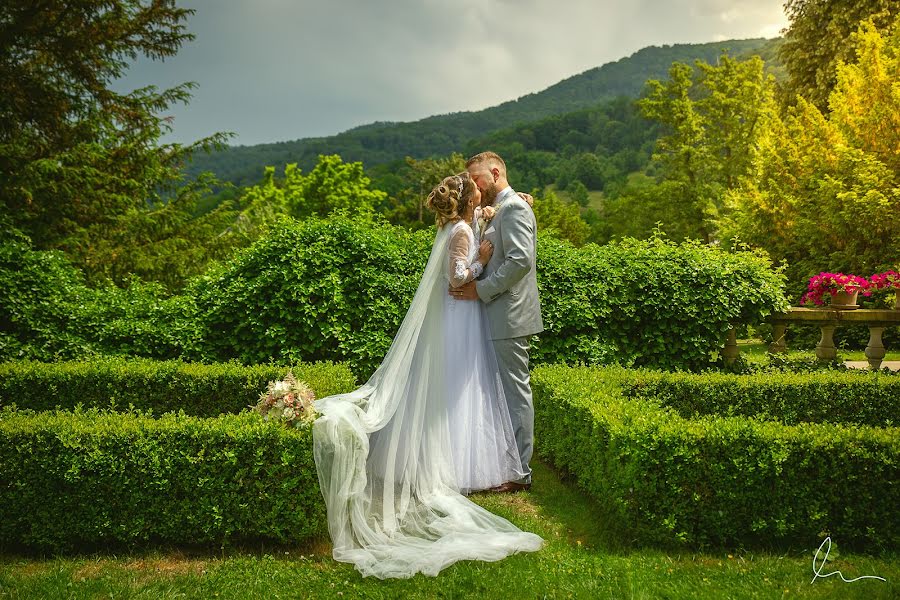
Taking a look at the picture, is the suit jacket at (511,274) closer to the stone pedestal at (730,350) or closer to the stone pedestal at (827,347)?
the stone pedestal at (730,350)

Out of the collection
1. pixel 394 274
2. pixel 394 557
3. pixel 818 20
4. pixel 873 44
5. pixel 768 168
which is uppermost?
pixel 818 20

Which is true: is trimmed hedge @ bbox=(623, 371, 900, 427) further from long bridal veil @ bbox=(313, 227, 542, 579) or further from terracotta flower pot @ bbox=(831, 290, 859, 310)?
terracotta flower pot @ bbox=(831, 290, 859, 310)

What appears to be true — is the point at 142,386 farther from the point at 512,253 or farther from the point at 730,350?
the point at 730,350

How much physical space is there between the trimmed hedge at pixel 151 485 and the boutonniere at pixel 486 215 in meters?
2.34

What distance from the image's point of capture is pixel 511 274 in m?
4.94

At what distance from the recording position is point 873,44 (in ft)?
53.7

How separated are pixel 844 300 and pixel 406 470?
776cm

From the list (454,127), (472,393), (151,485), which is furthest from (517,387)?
(454,127)

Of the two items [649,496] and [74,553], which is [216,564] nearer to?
[74,553]

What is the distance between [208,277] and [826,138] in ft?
54.7

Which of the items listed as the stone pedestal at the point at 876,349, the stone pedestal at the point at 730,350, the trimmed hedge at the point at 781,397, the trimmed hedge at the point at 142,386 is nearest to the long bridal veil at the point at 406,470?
the trimmed hedge at the point at 142,386

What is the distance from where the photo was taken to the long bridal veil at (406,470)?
385 centimetres

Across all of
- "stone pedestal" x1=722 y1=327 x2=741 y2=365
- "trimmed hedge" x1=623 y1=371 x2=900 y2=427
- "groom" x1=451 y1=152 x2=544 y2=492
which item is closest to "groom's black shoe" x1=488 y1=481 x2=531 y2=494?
"groom" x1=451 y1=152 x2=544 y2=492

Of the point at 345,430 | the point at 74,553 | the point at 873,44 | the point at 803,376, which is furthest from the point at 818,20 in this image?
the point at 74,553
